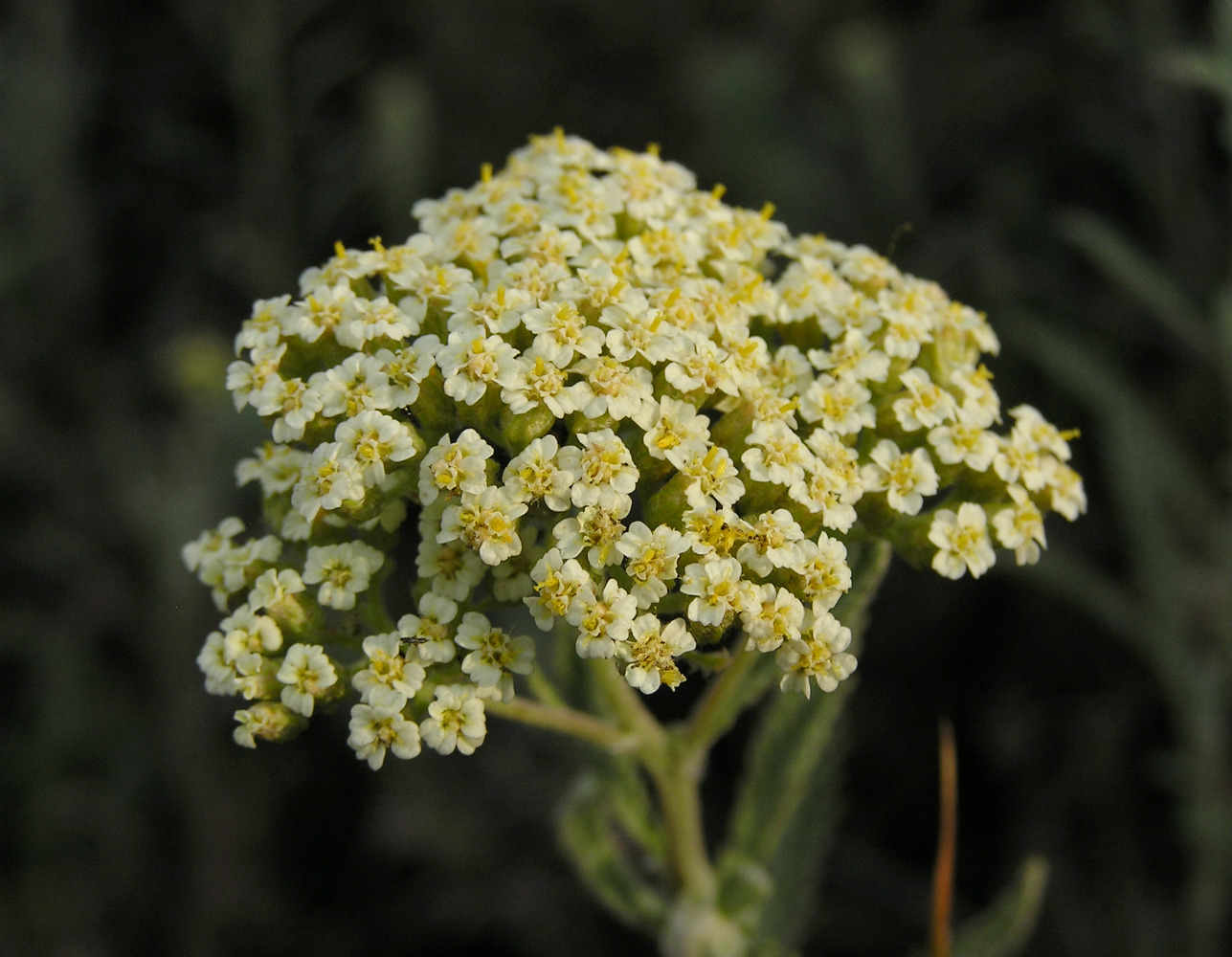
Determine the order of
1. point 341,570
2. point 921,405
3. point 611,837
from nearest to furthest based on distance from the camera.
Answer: point 341,570 < point 921,405 < point 611,837

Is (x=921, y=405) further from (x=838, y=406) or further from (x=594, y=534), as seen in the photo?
(x=594, y=534)

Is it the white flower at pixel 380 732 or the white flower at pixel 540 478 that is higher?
the white flower at pixel 540 478

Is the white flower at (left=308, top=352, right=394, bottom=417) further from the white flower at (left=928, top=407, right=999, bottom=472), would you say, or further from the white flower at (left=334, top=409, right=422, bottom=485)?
the white flower at (left=928, top=407, right=999, bottom=472)

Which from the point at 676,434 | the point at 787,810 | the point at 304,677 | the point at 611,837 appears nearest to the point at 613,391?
the point at 676,434

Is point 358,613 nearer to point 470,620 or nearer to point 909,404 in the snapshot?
point 470,620

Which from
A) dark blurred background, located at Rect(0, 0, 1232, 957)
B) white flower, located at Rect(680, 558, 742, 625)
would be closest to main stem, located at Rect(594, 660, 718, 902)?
white flower, located at Rect(680, 558, 742, 625)

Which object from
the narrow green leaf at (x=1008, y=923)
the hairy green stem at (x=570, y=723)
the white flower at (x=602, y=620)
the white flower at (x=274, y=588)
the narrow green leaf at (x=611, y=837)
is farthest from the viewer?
the narrow green leaf at (x=611, y=837)

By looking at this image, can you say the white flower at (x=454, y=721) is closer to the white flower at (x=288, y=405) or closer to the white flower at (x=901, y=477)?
the white flower at (x=288, y=405)

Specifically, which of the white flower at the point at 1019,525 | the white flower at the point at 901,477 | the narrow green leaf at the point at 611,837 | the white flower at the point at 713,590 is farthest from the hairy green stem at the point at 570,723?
the white flower at the point at 1019,525
